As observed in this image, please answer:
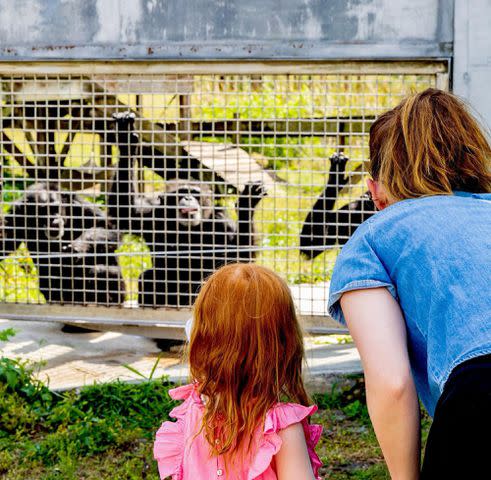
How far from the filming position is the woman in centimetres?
172

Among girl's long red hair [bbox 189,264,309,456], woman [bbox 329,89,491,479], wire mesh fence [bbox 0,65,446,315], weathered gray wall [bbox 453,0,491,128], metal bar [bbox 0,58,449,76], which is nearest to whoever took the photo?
woman [bbox 329,89,491,479]

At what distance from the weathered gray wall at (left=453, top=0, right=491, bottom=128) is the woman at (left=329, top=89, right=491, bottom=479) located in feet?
6.15

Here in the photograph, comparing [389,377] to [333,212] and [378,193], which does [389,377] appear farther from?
[333,212]

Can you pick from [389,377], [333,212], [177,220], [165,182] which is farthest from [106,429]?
[389,377]

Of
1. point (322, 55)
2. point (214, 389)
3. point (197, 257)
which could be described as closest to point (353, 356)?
point (197, 257)

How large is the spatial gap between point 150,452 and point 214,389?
1817 mm

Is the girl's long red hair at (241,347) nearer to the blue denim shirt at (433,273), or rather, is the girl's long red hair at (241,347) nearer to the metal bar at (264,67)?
the blue denim shirt at (433,273)

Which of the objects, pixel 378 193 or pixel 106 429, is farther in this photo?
pixel 106 429

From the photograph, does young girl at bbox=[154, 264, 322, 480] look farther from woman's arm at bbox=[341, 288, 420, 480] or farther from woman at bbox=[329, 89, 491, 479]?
woman's arm at bbox=[341, 288, 420, 480]

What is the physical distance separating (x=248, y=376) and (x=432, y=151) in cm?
76

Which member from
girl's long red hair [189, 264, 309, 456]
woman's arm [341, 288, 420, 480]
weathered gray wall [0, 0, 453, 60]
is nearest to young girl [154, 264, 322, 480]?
girl's long red hair [189, 264, 309, 456]

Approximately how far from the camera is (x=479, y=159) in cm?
207

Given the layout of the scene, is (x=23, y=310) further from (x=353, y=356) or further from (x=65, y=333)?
(x=353, y=356)

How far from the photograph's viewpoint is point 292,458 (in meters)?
2.23
